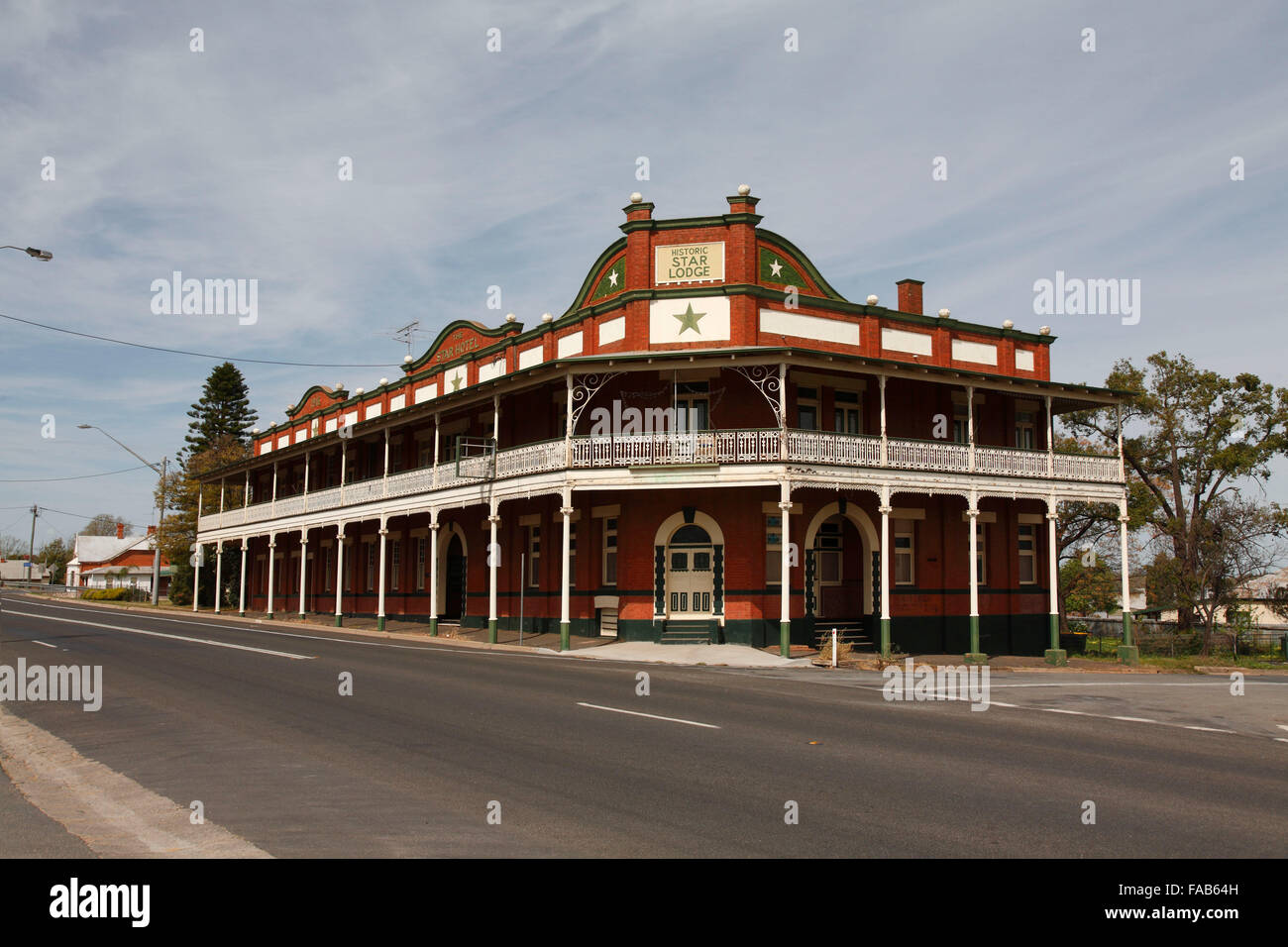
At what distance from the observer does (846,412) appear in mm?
27656

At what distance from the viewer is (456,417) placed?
34.4 metres

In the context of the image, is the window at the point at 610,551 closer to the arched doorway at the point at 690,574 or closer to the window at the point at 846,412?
the arched doorway at the point at 690,574

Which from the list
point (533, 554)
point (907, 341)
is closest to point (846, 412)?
Result: point (907, 341)

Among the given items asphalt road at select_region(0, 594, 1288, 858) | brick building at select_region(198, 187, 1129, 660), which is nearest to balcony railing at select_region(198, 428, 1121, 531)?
brick building at select_region(198, 187, 1129, 660)

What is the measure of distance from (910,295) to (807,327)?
5.50m

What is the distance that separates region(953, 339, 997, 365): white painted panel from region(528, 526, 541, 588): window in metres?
13.6

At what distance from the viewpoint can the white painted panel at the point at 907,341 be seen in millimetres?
28203

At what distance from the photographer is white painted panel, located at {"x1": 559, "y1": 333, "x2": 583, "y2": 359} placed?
28.4 metres

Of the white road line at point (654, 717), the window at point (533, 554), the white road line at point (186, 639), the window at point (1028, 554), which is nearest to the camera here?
the white road line at point (654, 717)

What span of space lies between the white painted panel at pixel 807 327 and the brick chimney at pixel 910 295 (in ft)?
11.6

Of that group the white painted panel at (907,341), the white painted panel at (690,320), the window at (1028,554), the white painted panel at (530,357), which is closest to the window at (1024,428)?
the window at (1028,554)
